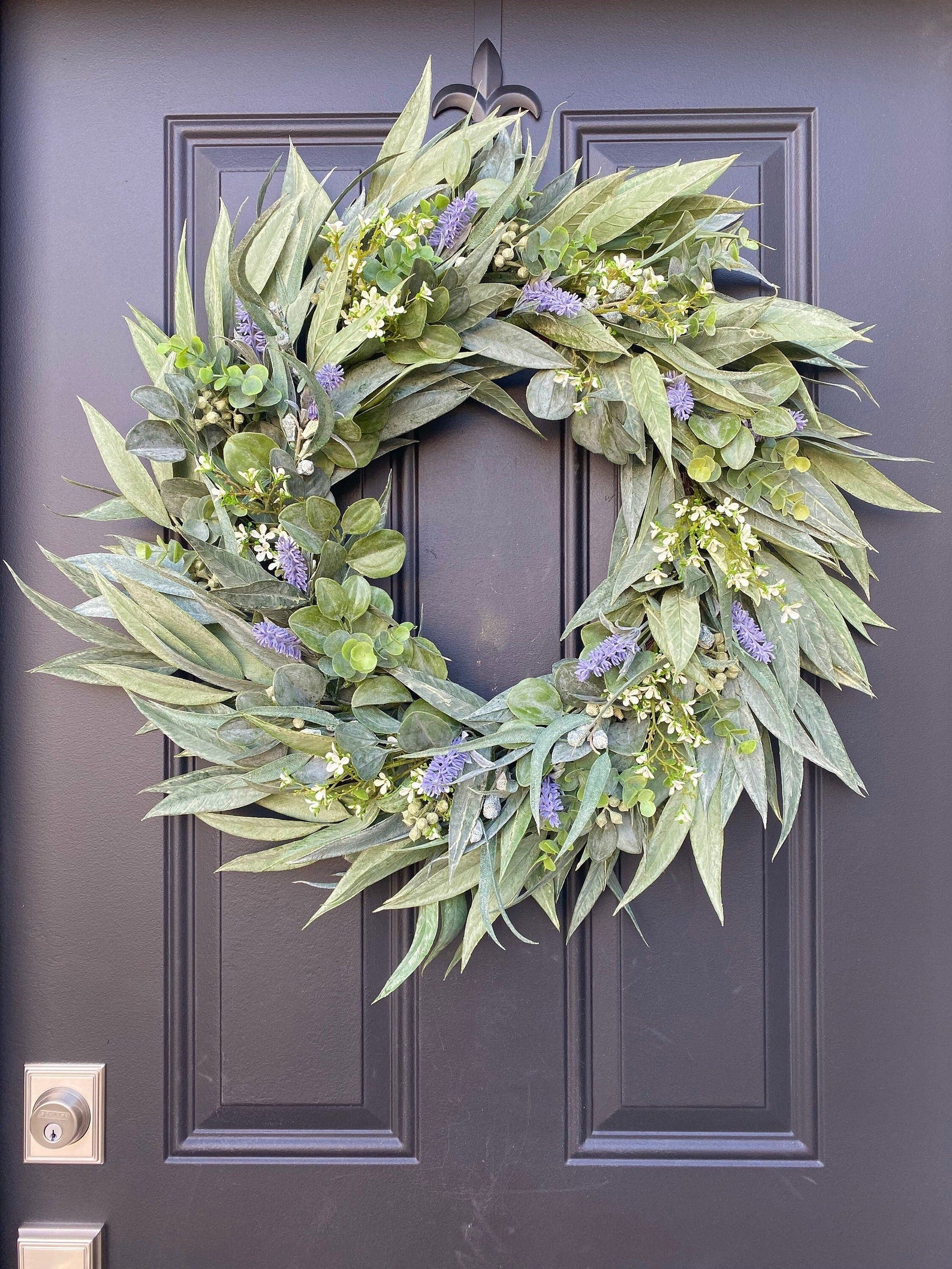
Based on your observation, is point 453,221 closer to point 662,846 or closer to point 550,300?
point 550,300

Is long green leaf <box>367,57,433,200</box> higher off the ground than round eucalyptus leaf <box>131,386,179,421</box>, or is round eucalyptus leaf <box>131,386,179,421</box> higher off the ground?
long green leaf <box>367,57,433,200</box>

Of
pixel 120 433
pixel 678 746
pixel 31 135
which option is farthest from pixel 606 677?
pixel 31 135

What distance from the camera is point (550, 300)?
671 millimetres

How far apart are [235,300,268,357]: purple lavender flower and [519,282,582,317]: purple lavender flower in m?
0.25

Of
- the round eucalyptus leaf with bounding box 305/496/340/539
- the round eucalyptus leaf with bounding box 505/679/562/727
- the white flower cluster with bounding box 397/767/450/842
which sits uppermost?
the round eucalyptus leaf with bounding box 305/496/340/539

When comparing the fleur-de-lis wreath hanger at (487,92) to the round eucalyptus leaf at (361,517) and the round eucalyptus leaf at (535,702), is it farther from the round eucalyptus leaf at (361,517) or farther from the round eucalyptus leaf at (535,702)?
the round eucalyptus leaf at (535,702)

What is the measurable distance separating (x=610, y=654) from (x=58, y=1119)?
2.42 feet

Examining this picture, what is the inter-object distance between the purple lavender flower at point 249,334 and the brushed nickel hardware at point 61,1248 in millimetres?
907

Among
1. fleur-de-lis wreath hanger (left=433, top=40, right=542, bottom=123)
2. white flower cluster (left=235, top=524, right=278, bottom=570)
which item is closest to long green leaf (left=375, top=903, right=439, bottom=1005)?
white flower cluster (left=235, top=524, right=278, bottom=570)

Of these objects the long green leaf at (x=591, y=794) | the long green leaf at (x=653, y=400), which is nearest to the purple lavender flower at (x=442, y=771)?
the long green leaf at (x=591, y=794)

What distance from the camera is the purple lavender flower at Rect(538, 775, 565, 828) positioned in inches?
25.9

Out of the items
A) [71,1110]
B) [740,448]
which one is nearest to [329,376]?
[740,448]

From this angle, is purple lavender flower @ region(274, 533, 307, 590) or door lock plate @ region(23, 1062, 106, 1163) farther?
door lock plate @ region(23, 1062, 106, 1163)

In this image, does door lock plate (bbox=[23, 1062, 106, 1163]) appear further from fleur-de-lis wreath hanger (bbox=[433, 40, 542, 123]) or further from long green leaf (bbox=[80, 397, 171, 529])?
fleur-de-lis wreath hanger (bbox=[433, 40, 542, 123])
